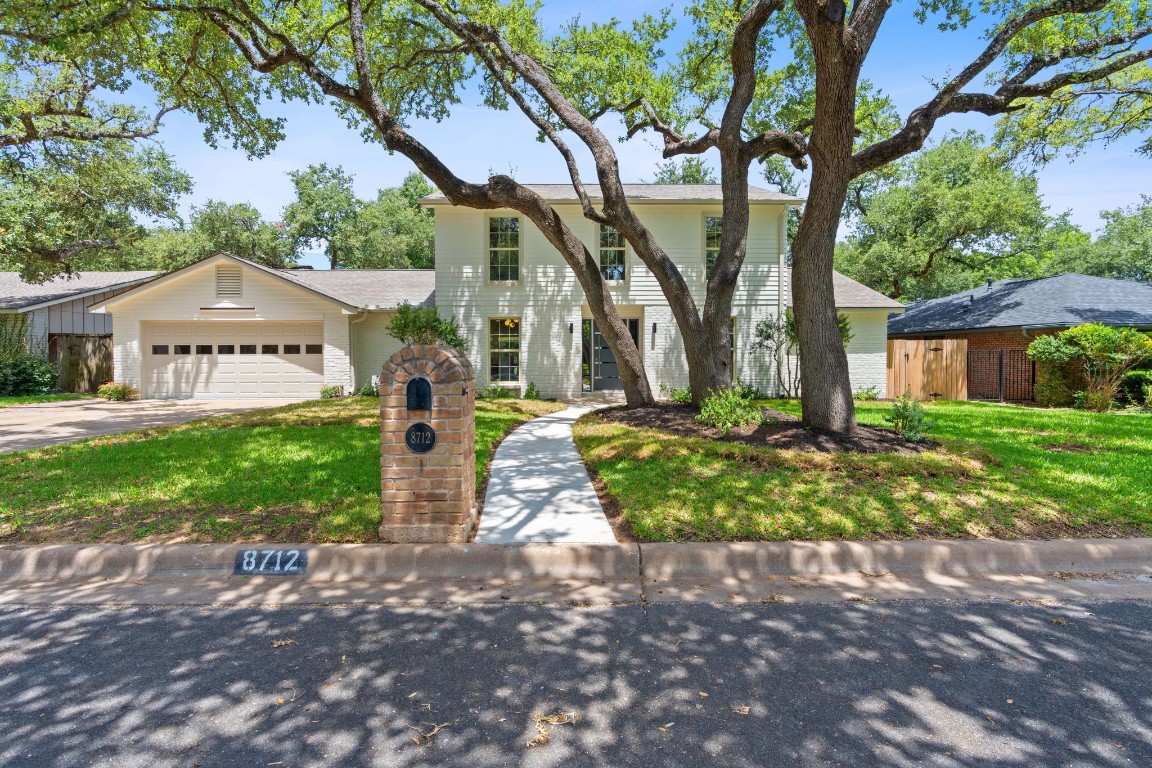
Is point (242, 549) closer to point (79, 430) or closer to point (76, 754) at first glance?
point (76, 754)

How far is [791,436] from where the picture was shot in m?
7.04

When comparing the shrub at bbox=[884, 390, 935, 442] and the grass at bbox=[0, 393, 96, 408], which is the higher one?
the shrub at bbox=[884, 390, 935, 442]

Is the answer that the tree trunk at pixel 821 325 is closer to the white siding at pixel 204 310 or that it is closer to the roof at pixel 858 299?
the roof at pixel 858 299

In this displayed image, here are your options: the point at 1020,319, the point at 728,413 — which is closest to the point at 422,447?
the point at 728,413

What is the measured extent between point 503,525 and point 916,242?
2479 centimetres

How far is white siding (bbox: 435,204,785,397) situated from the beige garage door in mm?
4569

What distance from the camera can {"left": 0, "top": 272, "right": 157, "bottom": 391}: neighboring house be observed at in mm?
18016

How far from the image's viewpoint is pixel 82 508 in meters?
5.03

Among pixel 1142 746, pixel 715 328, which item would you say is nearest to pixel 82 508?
pixel 1142 746

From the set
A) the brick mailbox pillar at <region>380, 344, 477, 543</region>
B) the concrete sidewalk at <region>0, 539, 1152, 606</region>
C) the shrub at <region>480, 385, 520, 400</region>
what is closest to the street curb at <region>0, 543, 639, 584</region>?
the concrete sidewalk at <region>0, 539, 1152, 606</region>

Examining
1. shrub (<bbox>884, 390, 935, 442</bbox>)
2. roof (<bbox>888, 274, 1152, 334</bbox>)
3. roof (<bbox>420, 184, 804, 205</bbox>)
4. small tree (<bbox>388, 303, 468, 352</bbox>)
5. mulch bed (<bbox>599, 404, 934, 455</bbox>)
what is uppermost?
roof (<bbox>420, 184, 804, 205</bbox>)

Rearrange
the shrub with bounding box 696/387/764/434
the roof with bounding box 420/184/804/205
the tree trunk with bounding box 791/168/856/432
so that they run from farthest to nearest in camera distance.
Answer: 1. the roof with bounding box 420/184/804/205
2. the shrub with bounding box 696/387/764/434
3. the tree trunk with bounding box 791/168/856/432

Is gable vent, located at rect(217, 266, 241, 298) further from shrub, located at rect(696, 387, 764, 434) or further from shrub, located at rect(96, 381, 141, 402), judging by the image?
shrub, located at rect(696, 387, 764, 434)

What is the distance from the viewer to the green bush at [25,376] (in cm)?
1694
